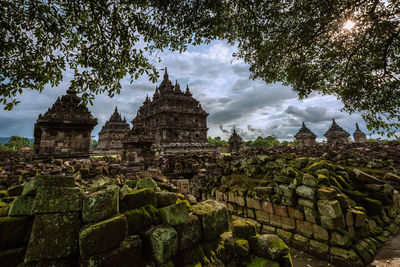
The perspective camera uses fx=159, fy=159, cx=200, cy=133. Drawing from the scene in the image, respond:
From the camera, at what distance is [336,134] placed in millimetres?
36125

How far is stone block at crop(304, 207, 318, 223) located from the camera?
157 inches

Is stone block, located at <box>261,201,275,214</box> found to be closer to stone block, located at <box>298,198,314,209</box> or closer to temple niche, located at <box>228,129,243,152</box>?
stone block, located at <box>298,198,314,209</box>

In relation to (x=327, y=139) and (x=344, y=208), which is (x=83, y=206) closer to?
(x=344, y=208)

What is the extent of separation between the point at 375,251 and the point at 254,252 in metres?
3.46

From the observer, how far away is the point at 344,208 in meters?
3.88

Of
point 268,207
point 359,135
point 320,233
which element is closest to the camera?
point 320,233

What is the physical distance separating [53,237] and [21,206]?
0.50 m

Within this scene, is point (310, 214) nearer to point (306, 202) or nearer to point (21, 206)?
point (306, 202)

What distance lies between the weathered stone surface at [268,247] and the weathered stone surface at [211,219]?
53 cm

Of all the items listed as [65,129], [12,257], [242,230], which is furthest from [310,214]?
[65,129]

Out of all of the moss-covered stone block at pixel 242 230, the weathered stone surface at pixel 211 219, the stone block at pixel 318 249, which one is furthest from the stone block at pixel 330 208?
the weathered stone surface at pixel 211 219

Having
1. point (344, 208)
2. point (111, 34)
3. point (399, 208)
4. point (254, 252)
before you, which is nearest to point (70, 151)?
point (111, 34)

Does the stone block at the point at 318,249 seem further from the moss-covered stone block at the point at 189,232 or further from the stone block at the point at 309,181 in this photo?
the moss-covered stone block at the point at 189,232

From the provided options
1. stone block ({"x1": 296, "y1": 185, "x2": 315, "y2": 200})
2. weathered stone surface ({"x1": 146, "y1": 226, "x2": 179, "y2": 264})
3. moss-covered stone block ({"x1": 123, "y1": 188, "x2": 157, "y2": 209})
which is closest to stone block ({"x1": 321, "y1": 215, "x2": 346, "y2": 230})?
stone block ({"x1": 296, "y1": 185, "x2": 315, "y2": 200})
